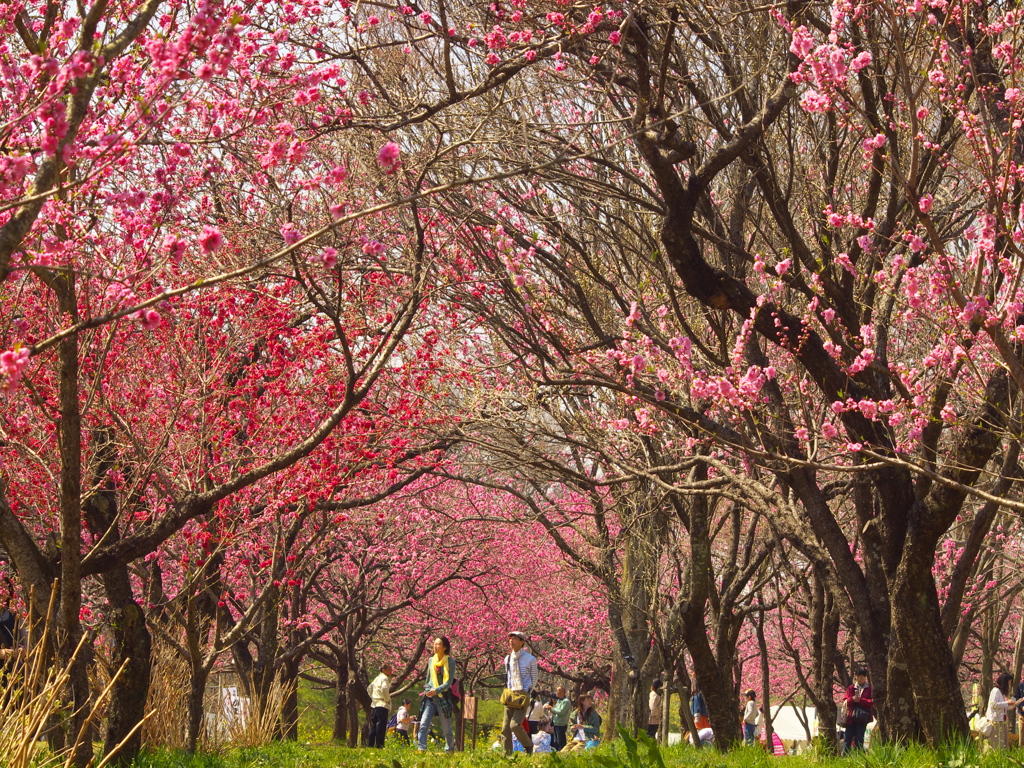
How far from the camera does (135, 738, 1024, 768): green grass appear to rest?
5082 millimetres

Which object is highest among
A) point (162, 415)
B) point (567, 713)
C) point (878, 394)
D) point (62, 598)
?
point (162, 415)

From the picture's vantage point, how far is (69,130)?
3113 mm

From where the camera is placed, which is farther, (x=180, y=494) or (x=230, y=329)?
(x=230, y=329)

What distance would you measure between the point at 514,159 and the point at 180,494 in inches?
136

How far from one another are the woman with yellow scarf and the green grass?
53cm

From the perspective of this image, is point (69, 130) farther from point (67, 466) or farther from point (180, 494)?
point (180, 494)

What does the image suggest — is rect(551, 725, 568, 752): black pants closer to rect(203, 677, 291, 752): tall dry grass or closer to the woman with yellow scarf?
the woman with yellow scarf

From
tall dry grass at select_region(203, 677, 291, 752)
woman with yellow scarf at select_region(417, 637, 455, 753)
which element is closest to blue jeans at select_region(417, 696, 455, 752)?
woman with yellow scarf at select_region(417, 637, 455, 753)

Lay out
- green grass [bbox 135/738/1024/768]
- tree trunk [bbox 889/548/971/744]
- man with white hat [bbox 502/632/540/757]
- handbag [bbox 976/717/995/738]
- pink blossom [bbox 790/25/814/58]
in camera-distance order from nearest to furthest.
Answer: pink blossom [bbox 790/25/814/58], green grass [bbox 135/738/1024/768], tree trunk [bbox 889/548/971/744], man with white hat [bbox 502/632/540/757], handbag [bbox 976/717/995/738]

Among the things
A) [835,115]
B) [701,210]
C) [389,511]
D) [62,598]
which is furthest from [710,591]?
[389,511]

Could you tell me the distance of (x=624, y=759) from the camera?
765cm

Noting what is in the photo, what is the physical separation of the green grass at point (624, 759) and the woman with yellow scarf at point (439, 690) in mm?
530

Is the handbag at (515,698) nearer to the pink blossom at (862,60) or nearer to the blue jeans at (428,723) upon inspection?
the blue jeans at (428,723)

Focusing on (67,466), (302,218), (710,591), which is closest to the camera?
(67,466)
